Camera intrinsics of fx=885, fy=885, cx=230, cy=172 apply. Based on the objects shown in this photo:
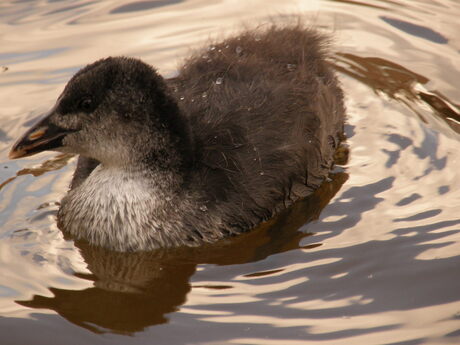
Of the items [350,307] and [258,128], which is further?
[258,128]

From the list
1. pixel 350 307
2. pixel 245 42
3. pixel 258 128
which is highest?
pixel 245 42

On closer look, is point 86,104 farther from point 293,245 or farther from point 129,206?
point 293,245

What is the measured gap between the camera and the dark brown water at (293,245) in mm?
5938

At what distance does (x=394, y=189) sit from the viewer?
746cm

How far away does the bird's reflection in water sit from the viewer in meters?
6.07

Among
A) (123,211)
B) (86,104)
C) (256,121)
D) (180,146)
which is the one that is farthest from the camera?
(256,121)

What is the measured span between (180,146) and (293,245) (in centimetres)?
116

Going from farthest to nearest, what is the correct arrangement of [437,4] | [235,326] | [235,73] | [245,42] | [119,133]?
[437,4] < [245,42] < [235,73] < [119,133] < [235,326]

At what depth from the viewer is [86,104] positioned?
6488 millimetres

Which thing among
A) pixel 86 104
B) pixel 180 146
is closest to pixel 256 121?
pixel 180 146

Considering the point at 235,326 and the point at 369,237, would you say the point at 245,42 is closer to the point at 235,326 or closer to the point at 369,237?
the point at 369,237

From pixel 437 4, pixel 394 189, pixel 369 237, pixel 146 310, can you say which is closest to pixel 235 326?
pixel 146 310

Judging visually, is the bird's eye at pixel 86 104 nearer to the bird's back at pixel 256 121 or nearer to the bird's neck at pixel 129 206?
the bird's neck at pixel 129 206

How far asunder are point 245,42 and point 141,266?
7.47 feet
